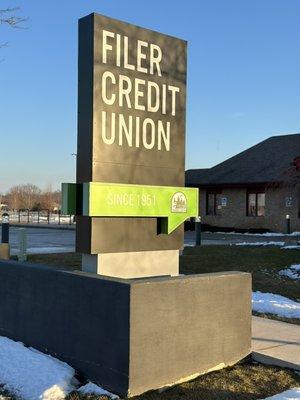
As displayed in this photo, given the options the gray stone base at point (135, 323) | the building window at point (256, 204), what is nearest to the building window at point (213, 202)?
the building window at point (256, 204)

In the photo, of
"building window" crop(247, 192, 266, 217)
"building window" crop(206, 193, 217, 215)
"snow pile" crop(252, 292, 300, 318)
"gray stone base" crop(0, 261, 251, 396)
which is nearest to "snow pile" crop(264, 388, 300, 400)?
"gray stone base" crop(0, 261, 251, 396)

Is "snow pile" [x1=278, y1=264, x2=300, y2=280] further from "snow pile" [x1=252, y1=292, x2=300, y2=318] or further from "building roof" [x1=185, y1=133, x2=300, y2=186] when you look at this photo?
"building roof" [x1=185, y1=133, x2=300, y2=186]

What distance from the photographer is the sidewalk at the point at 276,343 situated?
18.4 ft

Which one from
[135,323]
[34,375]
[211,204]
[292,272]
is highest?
[211,204]

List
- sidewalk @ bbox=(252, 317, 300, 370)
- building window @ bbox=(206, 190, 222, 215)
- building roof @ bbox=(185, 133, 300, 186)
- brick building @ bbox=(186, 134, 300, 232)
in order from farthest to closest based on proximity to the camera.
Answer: building window @ bbox=(206, 190, 222, 215) < building roof @ bbox=(185, 133, 300, 186) < brick building @ bbox=(186, 134, 300, 232) < sidewalk @ bbox=(252, 317, 300, 370)

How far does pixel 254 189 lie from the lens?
106ft

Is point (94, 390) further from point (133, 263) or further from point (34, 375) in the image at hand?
point (133, 263)

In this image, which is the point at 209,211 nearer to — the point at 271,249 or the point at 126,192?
the point at 271,249

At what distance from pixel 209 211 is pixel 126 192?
2882 centimetres

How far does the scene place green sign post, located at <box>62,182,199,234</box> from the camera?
19.7 feet

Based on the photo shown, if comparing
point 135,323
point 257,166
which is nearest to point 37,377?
point 135,323

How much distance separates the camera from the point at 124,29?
640 centimetres

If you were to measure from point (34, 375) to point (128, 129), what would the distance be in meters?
2.96

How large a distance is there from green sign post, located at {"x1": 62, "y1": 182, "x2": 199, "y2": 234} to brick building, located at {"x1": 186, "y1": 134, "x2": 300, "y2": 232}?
22682 millimetres
